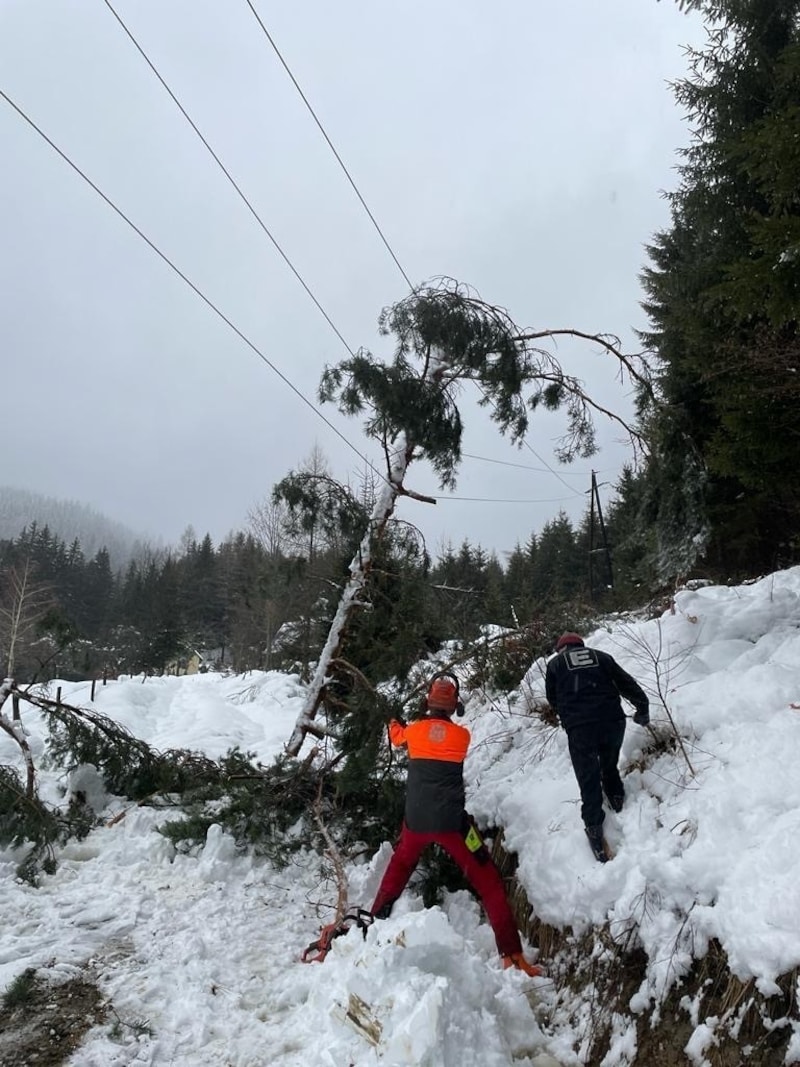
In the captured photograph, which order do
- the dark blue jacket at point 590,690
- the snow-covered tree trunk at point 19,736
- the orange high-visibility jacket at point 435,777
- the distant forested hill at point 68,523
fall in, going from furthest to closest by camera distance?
the distant forested hill at point 68,523, the snow-covered tree trunk at point 19,736, the dark blue jacket at point 590,690, the orange high-visibility jacket at point 435,777

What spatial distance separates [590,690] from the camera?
177 inches

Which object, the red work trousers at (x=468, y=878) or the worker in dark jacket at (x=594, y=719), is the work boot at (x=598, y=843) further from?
the red work trousers at (x=468, y=878)

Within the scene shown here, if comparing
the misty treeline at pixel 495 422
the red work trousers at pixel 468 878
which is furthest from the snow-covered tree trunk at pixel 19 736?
the red work trousers at pixel 468 878

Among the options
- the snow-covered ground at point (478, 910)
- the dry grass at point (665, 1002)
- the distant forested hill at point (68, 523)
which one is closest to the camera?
the dry grass at point (665, 1002)

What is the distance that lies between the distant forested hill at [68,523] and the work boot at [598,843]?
409 feet

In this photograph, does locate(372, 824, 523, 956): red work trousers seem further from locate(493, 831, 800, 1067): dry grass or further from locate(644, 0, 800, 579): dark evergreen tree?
locate(644, 0, 800, 579): dark evergreen tree

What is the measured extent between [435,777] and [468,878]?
71 centimetres

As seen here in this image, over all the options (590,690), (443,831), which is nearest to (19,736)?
(443,831)

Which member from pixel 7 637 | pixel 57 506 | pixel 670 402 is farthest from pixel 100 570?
pixel 57 506

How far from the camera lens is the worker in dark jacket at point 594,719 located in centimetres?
412

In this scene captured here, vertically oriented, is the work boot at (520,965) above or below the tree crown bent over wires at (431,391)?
below

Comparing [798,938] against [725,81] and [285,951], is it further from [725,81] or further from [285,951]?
[725,81]

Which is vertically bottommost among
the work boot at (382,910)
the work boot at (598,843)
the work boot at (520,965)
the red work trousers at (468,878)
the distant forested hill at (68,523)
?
the work boot at (520,965)

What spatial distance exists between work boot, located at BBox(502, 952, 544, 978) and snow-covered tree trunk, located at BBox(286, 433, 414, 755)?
407 cm
